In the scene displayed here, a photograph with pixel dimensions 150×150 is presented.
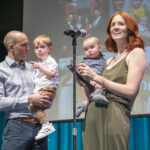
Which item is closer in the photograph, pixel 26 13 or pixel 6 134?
pixel 6 134

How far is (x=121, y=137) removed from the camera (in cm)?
184

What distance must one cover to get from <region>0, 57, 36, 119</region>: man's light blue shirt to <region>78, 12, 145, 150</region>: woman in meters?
0.56

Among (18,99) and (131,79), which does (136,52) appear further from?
(18,99)

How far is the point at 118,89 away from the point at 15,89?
0.88 metres

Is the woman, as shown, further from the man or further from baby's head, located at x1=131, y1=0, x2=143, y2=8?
baby's head, located at x1=131, y1=0, x2=143, y2=8

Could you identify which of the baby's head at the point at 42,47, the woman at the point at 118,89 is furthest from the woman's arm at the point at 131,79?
the baby's head at the point at 42,47

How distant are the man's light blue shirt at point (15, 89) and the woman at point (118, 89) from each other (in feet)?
1.83

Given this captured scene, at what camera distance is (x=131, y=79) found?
6.18ft

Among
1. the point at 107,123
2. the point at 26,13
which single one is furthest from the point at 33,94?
the point at 26,13

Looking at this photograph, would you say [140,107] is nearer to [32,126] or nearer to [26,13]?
[32,126]

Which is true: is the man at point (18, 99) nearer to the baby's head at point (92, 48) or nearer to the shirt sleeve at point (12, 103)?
the shirt sleeve at point (12, 103)

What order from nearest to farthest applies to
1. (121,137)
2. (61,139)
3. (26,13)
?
(121,137) < (61,139) < (26,13)

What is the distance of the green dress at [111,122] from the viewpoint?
1.86m

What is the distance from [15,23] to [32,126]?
3158 millimetres
